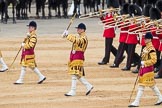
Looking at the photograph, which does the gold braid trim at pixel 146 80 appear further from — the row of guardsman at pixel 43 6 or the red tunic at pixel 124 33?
the row of guardsman at pixel 43 6

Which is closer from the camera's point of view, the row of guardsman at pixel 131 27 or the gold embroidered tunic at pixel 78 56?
the gold embroidered tunic at pixel 78 56

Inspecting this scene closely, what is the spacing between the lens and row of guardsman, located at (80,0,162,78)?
21830mm

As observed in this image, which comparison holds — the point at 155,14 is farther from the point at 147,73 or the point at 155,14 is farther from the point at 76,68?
the point at 147,73

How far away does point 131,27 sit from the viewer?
74.6 ft

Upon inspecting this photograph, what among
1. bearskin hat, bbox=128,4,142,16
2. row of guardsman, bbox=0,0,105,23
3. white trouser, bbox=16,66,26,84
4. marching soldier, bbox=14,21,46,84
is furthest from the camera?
row of guardsman, bbox=0,0,105,23

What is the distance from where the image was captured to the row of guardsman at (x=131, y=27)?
21.8 metres

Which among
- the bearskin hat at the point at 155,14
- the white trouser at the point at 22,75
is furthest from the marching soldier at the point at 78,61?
the bearskin hat at the point at 155,14

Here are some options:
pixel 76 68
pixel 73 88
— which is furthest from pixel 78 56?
pixel 73 88

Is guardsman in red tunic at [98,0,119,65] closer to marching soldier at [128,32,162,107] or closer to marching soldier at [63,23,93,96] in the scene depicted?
marching soldier at [63,23,93,96]

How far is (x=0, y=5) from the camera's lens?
36719 millimetres

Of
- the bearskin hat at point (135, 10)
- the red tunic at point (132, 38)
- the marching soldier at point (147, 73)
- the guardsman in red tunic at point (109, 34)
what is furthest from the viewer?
the guardsman in red tunic at point (109, 34)

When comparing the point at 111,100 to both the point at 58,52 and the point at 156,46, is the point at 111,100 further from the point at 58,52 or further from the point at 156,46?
the point at 58,52

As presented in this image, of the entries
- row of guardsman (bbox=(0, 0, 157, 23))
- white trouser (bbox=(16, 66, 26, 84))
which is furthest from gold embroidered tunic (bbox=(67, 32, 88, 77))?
row of guardsman (bbox=(0, 0, 157, 23))

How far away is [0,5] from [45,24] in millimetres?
2394
